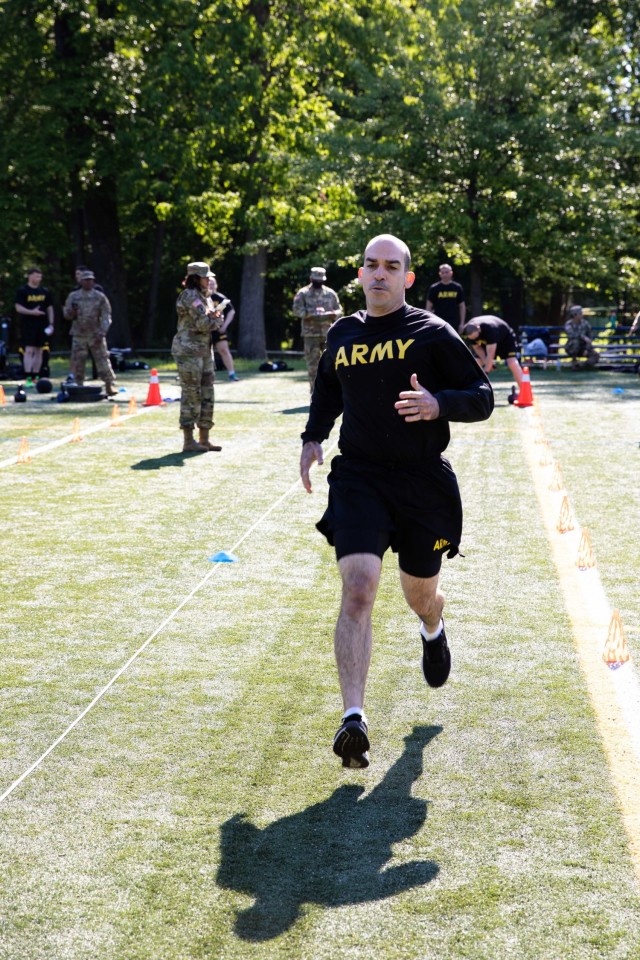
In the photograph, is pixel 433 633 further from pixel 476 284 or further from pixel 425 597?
pixel 476 284

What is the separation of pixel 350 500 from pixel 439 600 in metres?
0.73

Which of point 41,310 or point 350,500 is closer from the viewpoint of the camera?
point 350,500

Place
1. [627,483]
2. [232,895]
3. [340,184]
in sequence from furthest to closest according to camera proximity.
Answer: [340,184]
[627,483]
[232,895]

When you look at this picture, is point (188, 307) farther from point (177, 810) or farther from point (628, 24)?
point (628, 24)

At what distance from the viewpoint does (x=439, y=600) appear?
215 inches

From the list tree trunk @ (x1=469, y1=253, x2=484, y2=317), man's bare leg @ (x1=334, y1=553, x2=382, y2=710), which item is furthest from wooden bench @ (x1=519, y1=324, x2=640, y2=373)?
man's bare leg @ (x1=334, y1=553, x2=382, y2=710)

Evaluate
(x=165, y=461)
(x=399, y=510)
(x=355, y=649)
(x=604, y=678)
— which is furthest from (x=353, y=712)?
(x=165, y=461)

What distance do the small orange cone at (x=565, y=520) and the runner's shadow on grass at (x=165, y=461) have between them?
494 cm

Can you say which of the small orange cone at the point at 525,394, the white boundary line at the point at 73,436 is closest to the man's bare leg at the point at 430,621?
the white boundary line at the point at 73,436

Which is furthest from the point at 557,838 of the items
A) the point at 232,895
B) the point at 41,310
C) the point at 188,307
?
the point at 41,310

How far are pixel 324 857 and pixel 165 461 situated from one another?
9.98m

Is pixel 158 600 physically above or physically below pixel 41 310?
below

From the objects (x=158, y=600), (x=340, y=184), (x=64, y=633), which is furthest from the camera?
(x=340, y=184)

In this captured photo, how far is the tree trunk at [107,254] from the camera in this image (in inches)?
1383
